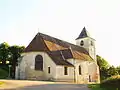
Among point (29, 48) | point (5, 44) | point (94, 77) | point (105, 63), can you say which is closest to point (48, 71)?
point (29, 48)

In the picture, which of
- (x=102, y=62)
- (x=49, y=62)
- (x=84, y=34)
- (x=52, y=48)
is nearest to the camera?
(x=49, y=62)

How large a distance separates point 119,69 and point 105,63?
547cm

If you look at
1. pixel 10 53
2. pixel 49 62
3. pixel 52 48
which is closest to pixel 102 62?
pixel 10 53

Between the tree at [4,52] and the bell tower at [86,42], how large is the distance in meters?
20.2

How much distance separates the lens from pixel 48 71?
40.5m

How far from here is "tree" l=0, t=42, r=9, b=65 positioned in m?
57.0

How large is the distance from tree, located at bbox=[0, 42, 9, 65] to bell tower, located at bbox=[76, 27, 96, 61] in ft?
66.4

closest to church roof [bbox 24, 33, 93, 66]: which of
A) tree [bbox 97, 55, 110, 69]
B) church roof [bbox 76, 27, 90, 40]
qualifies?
church roof [bbox 76, 27, 90, 40]

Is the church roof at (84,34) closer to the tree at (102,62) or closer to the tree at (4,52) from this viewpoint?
the tree at (102,62)

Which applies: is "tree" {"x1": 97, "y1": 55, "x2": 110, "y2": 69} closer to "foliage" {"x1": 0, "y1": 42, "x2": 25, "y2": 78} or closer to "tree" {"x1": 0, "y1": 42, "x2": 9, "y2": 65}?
"foliage" {"x1": 0, "y1": 42, "x2": 25, "y2": 78}

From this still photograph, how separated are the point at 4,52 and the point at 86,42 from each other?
75.7 ft

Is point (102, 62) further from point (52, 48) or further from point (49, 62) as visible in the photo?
point (49, 62)

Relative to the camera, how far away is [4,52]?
57.8 metres

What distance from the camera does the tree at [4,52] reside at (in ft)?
187
